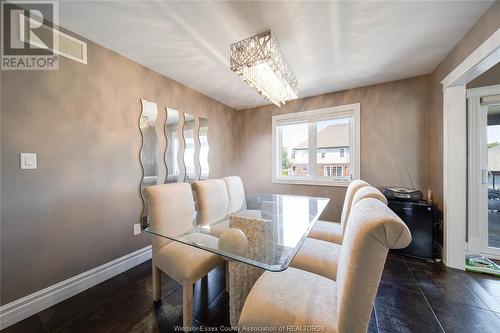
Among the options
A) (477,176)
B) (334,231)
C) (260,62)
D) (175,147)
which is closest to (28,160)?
(175,147)

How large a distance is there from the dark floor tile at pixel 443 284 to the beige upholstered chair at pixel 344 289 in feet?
4.57

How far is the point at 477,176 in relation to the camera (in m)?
2.25

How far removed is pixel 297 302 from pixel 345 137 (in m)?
2.76

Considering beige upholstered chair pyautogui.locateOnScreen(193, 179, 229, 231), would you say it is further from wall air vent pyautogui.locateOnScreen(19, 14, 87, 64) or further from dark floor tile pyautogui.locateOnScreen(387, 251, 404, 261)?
dark floor tile pyautogui.locateOnScreen(387, 251, 404, 261)

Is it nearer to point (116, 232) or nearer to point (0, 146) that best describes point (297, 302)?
point (116, 232)

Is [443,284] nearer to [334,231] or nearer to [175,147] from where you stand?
[334,231]

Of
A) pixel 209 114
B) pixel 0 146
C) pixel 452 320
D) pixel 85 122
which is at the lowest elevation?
pixel 452 320

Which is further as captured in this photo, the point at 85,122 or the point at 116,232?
the point at 116,232

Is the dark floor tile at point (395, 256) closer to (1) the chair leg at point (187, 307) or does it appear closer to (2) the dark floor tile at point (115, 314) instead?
(1) the chair leg at point (187, 307)

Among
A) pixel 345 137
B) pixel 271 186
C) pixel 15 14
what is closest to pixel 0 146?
pixel 15 14

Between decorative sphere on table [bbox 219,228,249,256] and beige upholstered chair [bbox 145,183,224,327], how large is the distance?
1.03 feet

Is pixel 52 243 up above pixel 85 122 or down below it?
below

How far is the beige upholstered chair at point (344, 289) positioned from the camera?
65 centimetres

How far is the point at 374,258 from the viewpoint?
0.65 m
